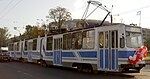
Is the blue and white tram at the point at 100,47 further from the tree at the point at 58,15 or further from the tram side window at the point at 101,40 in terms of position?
the tree at the point at 58,15

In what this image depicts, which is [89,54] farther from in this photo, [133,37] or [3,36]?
[3,36]

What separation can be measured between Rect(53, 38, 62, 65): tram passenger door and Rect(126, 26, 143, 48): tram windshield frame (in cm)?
785

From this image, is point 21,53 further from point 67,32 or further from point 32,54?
point 67,32

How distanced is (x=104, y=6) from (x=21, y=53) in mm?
16123

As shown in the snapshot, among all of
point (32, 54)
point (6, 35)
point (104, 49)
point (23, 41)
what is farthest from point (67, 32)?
point (6, 35)

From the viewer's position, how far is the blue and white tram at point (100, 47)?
1745cm

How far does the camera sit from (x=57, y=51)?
2489 cm

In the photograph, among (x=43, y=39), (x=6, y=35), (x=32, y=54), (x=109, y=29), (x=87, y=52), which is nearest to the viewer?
(x=109, y=29)

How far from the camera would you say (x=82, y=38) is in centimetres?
2080

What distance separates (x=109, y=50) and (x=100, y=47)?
99cm

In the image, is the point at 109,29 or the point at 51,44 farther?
the point at 51,44

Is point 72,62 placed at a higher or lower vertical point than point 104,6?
lower

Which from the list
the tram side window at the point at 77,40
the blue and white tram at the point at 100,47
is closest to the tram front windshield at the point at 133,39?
the blue and white tram at the point at 100,47

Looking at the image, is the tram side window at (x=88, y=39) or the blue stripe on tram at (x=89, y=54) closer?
the blue stripe on tram at (x=89, y=54)
